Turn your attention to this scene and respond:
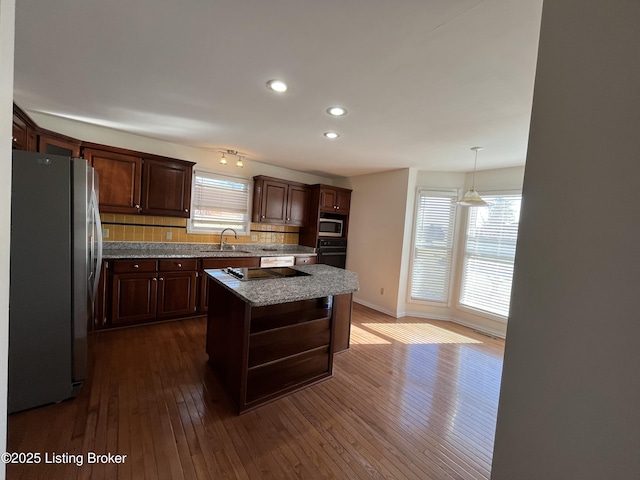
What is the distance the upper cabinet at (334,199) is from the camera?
15.8 ft

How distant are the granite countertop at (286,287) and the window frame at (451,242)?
2.18 m

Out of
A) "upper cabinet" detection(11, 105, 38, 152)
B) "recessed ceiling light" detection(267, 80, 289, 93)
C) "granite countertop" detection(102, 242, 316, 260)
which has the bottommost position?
"granite countertop" detection(102, 242, 316, 260)

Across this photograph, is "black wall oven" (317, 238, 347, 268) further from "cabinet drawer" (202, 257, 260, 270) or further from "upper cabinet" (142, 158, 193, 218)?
"upper cabinet" (142, 158, 193, 218)

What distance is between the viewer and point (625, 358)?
65 cm

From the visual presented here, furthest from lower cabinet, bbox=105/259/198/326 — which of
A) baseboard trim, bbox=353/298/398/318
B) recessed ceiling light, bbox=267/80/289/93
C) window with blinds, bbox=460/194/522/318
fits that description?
window with blinds, bbox=460/194/522/318

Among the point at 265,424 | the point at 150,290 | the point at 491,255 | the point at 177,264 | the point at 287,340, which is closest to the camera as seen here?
the point at 265,424

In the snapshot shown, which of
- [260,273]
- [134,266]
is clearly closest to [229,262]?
[134,266]

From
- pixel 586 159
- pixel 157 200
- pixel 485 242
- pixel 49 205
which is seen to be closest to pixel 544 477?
pixel 586 159

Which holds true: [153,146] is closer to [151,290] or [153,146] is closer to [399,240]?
[151,290]

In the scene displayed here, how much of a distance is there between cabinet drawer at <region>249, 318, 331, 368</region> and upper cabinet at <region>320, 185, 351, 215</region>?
2.79 m

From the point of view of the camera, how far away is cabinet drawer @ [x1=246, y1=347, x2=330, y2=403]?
2027 millimetres

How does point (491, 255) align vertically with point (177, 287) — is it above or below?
above

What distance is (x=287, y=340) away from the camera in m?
2.19

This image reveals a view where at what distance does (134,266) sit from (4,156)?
289 cm
